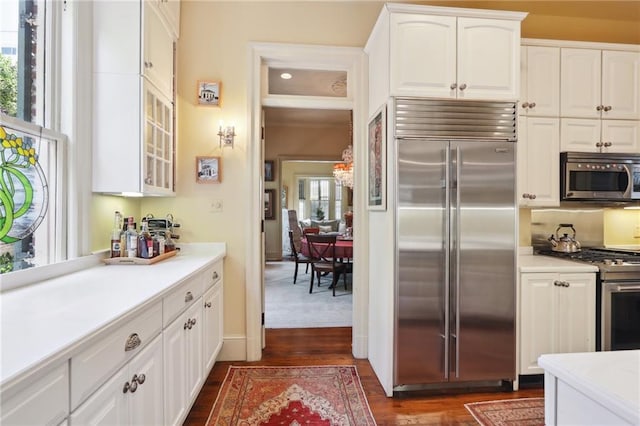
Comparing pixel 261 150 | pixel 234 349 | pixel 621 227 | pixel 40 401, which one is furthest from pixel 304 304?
pixel 40 401

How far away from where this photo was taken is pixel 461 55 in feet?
7.18

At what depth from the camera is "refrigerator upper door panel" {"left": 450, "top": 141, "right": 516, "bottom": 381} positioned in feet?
7.09

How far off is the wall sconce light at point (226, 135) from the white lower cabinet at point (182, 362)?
132 centimetres

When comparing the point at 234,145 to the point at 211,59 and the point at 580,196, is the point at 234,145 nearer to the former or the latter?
the point at 211,59

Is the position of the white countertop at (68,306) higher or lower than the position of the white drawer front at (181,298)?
higher

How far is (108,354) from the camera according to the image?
1040 millimetres

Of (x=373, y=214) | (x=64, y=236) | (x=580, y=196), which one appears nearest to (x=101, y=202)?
(x=64, y=236)

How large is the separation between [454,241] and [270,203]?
5980 millimetres

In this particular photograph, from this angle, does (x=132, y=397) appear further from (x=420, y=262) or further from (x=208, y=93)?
(x=208, y=93)

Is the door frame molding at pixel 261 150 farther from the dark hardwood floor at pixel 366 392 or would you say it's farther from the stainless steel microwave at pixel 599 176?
the stainless steel microwave at pixel 599 176

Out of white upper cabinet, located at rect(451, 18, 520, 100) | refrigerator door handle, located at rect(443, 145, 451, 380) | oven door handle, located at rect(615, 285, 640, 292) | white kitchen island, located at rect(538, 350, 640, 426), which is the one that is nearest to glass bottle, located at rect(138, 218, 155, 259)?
refrigerator door handle, located at rect(443, 145, 451, 380)

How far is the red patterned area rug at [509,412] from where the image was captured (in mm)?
1929

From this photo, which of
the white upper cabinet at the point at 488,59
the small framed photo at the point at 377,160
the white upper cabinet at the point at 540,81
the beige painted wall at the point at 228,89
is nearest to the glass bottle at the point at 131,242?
the beige painted wall at the point at 228,89

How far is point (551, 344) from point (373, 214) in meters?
1.57
